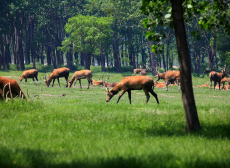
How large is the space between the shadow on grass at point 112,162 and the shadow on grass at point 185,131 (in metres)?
2.27

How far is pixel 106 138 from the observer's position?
23.8ft

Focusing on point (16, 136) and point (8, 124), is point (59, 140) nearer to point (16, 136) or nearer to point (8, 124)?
point (16, 136)

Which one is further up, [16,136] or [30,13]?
[30,13]

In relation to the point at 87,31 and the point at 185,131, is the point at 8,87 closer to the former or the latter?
the point at 185,131

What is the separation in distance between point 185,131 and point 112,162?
3449 millimetres

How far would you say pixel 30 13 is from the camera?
56281 mm

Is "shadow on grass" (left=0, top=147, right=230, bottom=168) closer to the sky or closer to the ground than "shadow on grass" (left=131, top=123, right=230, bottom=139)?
closer to the sky

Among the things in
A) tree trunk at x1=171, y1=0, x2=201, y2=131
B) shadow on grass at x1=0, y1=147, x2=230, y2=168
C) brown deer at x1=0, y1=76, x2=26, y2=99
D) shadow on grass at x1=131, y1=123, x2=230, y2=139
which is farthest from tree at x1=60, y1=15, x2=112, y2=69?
shadow on grass at x1=0, y1=147, x2=230, y2=168

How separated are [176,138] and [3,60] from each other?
51020mm

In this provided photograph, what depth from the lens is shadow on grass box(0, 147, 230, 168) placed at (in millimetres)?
5004

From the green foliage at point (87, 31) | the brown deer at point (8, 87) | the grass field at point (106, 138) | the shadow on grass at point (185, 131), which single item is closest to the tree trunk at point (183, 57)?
the shadow on grass at point (185, 131)

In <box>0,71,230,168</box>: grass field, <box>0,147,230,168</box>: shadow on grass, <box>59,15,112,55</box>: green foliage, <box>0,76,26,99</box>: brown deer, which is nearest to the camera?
<box>0,147,230,168</box>: shadow on grass

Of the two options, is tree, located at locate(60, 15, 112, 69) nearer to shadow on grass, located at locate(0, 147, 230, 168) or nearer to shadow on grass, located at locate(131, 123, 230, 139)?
shadow on grass, located at locate(131, 123, 230, 139)

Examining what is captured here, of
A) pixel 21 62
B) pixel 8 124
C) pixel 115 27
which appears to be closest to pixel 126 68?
pixel 115 27
